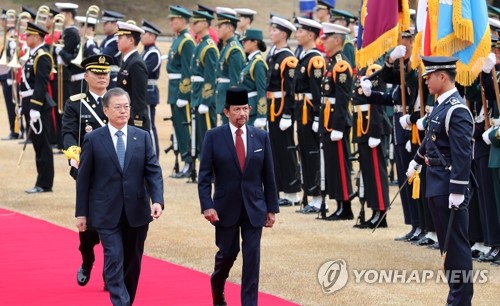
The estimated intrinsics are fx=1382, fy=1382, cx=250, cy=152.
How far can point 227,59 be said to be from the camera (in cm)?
1723

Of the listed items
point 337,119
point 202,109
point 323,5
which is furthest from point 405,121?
point 323,5

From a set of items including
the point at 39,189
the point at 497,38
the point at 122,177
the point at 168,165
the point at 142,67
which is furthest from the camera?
the point at 168,165

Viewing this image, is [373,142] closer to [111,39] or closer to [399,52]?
[399,52]

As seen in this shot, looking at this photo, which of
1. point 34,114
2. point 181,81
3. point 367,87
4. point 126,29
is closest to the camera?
point 367,87

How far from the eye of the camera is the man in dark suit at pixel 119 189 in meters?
9.46

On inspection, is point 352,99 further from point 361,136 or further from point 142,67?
point 142,67

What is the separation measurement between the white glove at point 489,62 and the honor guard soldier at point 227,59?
6.21 meters

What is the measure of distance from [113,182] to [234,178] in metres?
0.83

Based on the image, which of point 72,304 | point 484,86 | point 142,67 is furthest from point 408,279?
point 142,67

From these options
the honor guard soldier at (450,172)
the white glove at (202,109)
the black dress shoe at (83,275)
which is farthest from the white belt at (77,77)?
the honor guard soldier at (450,172)

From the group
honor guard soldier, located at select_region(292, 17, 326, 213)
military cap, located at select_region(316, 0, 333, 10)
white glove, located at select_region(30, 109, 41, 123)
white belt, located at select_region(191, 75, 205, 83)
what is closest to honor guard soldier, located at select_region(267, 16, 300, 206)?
honor guard soldier, located at select_region(292, 17, 326, 213)

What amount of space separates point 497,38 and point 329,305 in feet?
10.2

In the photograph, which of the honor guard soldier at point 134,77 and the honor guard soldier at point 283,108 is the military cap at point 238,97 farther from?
the honor guard soldier at point 283,108

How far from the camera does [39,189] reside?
17.0 meters
